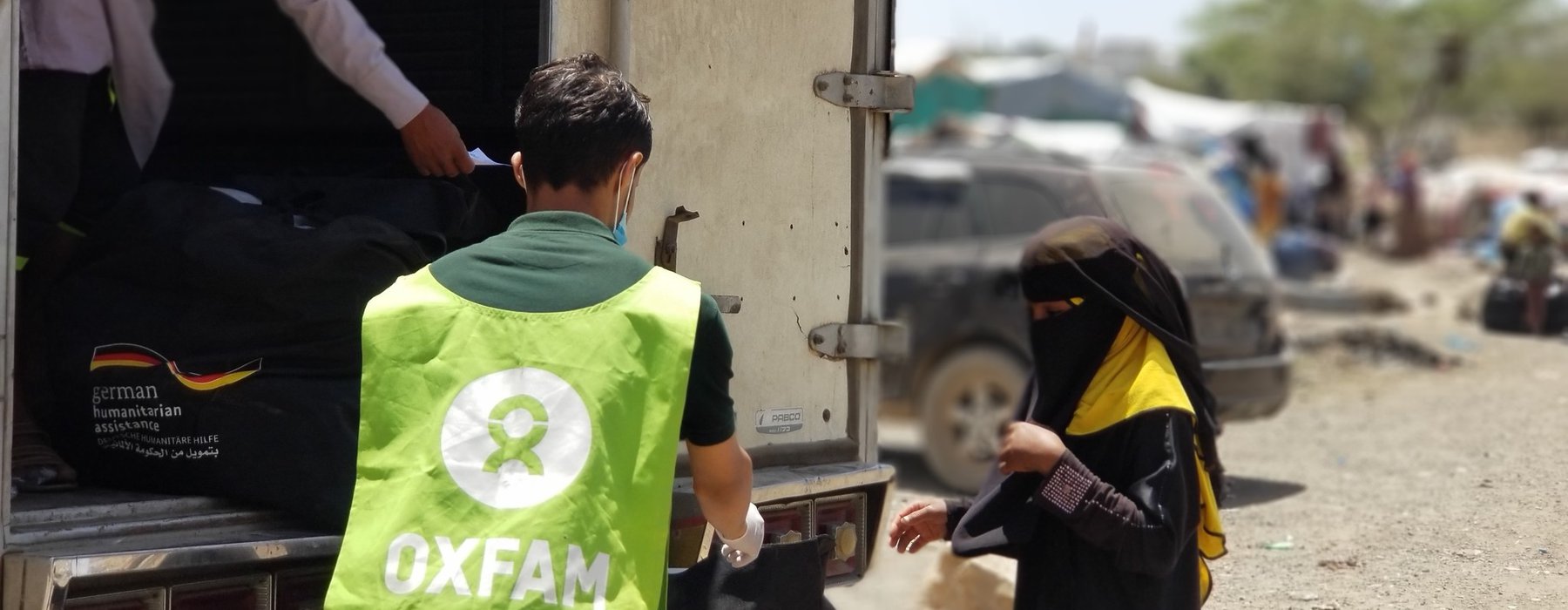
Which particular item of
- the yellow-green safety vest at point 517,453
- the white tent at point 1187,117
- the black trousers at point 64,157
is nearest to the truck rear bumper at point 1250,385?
the black trousers at point 64,157

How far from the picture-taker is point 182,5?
5.59 meters

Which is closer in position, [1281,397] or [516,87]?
[516,87]

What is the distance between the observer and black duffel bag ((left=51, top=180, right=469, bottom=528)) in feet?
9.34

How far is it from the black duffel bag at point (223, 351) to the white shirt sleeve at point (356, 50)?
49cm

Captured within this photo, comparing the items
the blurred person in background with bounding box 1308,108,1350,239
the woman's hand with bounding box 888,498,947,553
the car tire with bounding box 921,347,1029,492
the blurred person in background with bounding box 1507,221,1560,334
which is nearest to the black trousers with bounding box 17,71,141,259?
the woman's hand with bounding box 888,498,947,553

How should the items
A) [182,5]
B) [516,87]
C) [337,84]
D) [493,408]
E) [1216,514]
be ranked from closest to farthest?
[493,408] < [1216,514] < [516,87] < [337,84] < [182,5]

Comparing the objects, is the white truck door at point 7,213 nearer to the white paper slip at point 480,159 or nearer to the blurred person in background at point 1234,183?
the white paper slip at point 480,159

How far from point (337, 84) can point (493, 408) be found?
2.96m

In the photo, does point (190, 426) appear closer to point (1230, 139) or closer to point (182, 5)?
point (182, 5)

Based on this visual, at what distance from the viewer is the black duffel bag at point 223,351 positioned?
2846 mm

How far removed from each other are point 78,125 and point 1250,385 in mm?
5403

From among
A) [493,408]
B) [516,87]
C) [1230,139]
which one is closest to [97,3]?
[516,87]

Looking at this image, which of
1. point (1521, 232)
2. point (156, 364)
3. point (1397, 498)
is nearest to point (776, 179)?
point (156, 364)

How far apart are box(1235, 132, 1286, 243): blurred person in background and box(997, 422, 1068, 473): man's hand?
17.8 metres
